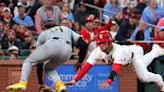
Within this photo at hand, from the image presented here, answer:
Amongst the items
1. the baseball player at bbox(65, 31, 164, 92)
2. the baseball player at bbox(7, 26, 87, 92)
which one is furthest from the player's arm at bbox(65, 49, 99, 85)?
the baseball player at bbox(7, 26, 87, 92)

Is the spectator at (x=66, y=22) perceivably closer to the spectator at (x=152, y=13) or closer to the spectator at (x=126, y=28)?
the spectator at (x=126, y=28)

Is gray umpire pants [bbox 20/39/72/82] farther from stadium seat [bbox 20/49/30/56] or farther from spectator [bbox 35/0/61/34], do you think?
stadium seat [bbox 20/49/30/56]

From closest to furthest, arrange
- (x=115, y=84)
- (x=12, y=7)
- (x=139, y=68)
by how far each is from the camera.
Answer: (x=139, y=68), (x=115, y=84), (x=12, y=7)

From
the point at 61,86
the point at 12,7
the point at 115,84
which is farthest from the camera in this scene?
the point at 12,7

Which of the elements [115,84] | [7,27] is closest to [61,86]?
[115,84]

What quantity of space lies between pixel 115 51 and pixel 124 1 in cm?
581

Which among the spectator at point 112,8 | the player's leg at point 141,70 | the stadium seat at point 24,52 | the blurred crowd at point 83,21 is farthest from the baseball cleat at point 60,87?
the spectator at point 112,8

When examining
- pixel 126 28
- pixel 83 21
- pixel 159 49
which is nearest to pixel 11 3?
pixel 83 21

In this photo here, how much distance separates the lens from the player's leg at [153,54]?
13484 millimetres

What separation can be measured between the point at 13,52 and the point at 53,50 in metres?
3.38

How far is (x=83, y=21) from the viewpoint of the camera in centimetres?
1675

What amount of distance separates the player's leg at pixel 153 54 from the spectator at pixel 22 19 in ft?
11.7

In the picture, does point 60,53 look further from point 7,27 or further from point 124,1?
point 124,1

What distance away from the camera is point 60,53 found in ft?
38.5
